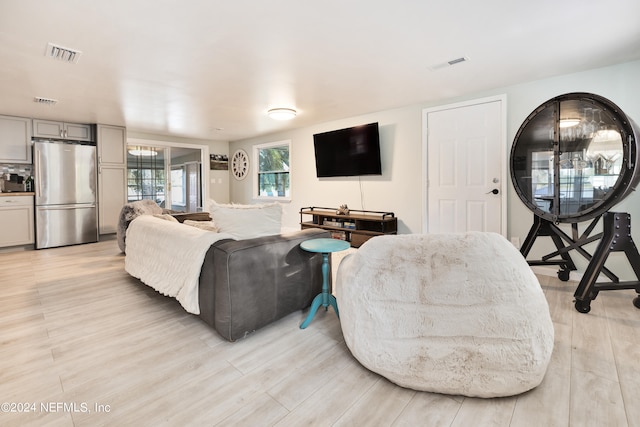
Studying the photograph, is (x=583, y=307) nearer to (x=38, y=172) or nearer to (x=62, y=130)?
(x=38, y=172)

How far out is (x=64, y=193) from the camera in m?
5.00

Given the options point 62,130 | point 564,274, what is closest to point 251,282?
point 564,274

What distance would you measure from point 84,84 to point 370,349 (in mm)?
3978

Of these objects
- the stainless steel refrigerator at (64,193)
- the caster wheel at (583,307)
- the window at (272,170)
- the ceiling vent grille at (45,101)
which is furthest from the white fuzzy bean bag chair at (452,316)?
the stainless steel refrigerator at (64,193)

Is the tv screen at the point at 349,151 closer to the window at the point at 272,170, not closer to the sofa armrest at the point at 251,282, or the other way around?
the window at the point at 272,170

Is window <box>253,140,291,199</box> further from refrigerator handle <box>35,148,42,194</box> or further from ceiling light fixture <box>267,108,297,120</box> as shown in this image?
refrigerator handle <box>35,148,42,194</box>

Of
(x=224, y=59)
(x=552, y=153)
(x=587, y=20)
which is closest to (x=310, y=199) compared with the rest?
(x=224, y=59)

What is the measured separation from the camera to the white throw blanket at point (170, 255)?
6.87 feet

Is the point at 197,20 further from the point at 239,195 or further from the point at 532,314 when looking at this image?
the point at 239,195

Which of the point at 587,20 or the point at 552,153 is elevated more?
the point at 587,20

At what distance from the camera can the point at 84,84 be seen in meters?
3.35

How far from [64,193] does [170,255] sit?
4.06m

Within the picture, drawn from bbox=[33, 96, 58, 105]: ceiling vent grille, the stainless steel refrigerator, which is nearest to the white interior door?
bbox=[33, 96, 58, 105]: ceiling vent grille

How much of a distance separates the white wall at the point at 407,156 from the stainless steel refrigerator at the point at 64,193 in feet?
10.2
